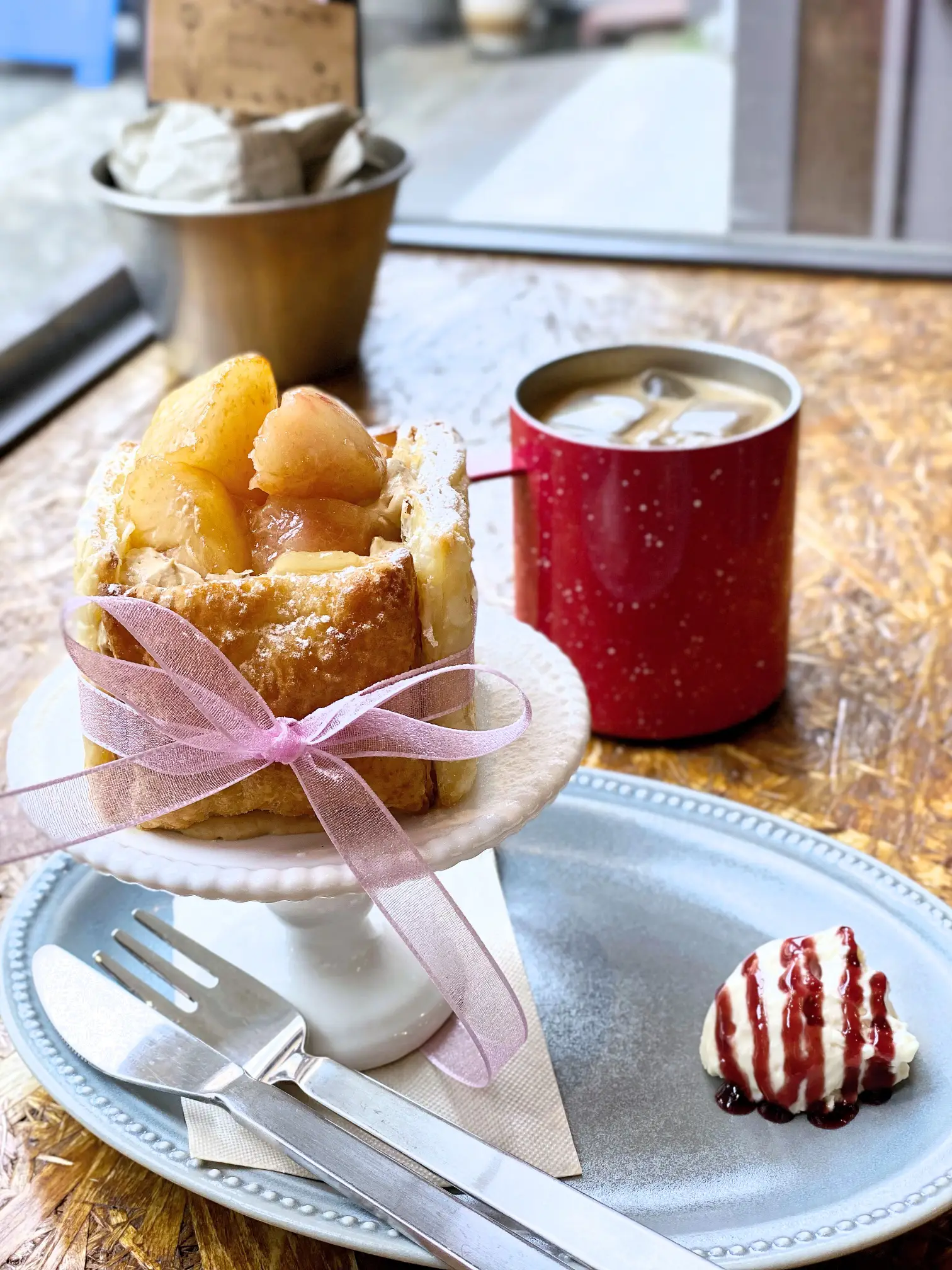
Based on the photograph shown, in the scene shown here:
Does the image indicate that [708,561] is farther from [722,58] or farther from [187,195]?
[722,58]

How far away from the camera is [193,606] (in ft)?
1.74

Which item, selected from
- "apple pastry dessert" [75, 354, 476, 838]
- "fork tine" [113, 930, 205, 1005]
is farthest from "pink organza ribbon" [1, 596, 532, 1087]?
"fork tine" [113, 930, 205, 1005]

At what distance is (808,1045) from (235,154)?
2.91 ft

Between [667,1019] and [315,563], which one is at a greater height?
[315,563]

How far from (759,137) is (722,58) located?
0.11 meters

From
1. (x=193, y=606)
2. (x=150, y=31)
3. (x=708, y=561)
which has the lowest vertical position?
(x=708, y=561)

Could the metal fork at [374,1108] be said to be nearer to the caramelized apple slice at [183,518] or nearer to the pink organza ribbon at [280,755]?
the pink organza ribbon at [280,755]

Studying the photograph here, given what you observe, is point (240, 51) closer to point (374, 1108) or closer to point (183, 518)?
point (183, 518)

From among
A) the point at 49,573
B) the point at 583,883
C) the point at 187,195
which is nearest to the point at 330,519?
the point at 583,883

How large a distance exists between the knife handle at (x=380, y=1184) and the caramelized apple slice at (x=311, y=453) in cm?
24

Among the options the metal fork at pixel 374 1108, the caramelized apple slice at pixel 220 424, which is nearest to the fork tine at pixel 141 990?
the metal fork at pixel 374 1108

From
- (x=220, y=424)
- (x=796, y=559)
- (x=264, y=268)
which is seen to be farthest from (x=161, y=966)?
(x=264, y=268)

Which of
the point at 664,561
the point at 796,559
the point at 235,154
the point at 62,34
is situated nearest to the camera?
the point at 664,561

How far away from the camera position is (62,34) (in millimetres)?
1482
